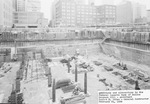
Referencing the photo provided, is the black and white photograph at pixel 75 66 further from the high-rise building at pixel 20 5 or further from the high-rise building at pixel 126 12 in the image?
the high-rise building at pixel 126 12

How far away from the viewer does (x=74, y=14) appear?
240 ft

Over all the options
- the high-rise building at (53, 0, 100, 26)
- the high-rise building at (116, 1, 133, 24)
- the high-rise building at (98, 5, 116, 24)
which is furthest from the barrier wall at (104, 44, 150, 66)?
the high-rise building at (116, 1, 133, 24)

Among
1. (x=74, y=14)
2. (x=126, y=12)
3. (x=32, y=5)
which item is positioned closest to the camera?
(x=74, y=14)

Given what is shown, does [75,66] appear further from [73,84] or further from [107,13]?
[107,13]

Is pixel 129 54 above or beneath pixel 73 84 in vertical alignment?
above

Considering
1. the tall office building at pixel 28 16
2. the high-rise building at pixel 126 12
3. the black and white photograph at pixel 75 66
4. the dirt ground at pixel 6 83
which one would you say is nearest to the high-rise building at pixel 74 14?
the tall office building at pixel 28 16

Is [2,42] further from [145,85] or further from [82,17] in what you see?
[82,17]

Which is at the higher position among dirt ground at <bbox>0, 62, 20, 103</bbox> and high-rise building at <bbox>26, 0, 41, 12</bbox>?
high-rise building at <bbox>26, 0, 41, 12</bbox>

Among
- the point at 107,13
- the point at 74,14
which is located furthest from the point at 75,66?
the point at 107,13

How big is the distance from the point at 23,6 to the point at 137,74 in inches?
3487

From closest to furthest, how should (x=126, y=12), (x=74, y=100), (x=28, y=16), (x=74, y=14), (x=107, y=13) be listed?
(x=74, y=100) → (x=28, y=16) → (x=74, y=14) → (x=107, y=13) → (x=126, y=12)

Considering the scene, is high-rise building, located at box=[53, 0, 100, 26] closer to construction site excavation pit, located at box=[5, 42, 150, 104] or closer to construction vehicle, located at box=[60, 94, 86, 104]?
construction site excavation pit, located at box=[5, 42, 150, 104]

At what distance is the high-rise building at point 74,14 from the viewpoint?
7112 centimetres

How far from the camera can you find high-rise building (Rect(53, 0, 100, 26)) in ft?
233
